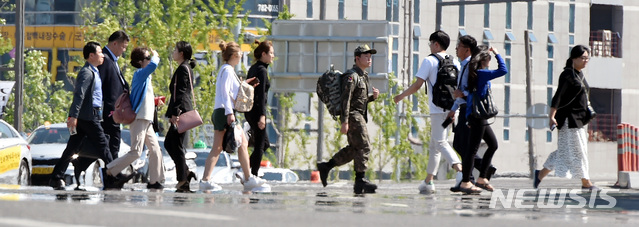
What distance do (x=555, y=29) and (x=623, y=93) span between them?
467 cm

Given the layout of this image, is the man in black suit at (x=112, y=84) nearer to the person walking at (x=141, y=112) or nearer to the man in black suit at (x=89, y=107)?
the man in black suit at (x=89, y=107)

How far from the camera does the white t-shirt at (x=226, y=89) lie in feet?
52.2

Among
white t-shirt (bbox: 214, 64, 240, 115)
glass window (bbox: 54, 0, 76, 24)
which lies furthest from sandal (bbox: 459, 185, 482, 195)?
glass window (bbox: 54, 0, 76, 24)

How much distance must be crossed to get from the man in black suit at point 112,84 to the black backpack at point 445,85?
3.03 m

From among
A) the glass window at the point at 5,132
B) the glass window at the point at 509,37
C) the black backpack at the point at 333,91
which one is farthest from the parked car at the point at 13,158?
the glass window at the point at 509,37

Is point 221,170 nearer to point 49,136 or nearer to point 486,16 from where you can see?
point 49,136

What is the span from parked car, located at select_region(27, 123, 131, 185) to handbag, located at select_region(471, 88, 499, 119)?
10.1 metres

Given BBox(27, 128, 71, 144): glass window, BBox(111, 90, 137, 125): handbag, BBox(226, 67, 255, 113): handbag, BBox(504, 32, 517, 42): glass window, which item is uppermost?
BBox(504, 32, 517, 42): glass window

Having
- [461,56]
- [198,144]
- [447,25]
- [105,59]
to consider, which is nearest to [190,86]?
[105,59]

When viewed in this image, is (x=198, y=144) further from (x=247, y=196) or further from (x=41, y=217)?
(x=41, y=217)

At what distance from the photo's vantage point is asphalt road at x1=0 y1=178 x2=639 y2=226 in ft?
32.1

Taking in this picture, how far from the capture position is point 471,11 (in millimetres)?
79938

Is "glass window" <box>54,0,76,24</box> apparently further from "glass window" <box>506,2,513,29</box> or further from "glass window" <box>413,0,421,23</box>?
"glass window" <box>506,2,513,29</box>

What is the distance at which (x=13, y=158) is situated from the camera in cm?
2242
